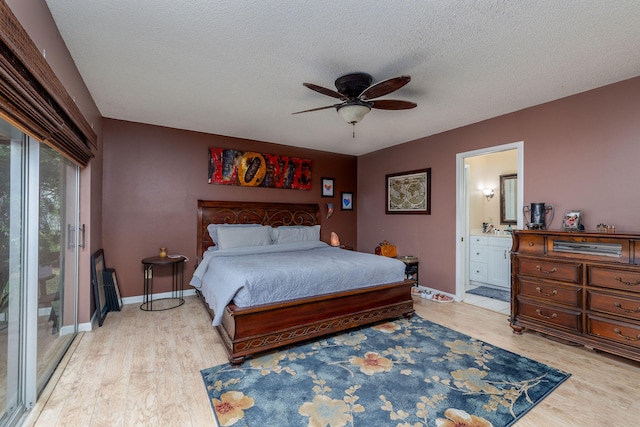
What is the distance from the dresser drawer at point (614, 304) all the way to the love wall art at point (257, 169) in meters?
4.18

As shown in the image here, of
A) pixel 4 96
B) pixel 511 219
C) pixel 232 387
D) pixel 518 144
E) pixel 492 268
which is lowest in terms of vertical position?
pixel 232 387

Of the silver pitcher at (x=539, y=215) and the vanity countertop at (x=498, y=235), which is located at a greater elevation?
the silver pitcher at (x=539, y=215)

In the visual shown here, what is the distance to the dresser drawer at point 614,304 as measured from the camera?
2432mm

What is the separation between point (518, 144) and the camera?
3.60m

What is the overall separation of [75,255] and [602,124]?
5472mm

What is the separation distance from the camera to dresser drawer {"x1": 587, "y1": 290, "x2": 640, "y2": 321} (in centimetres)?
243

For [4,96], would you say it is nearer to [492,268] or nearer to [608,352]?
[608,352]

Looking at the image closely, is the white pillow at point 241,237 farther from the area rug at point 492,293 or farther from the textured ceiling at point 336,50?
the area rug at point 492,293

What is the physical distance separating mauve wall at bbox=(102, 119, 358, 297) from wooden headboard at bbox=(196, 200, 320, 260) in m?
0.14

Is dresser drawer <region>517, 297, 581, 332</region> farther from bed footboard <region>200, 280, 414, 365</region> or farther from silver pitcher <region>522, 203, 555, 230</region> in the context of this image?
bed footboard <region>200, 280, 414, 365</region>

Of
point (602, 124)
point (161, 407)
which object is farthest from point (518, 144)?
point (161, 407)

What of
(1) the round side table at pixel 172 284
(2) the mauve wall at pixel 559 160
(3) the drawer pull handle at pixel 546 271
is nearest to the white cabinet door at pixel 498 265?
(2) the mauve wall at pixel 559 160

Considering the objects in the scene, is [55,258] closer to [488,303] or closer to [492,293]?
[488,303]

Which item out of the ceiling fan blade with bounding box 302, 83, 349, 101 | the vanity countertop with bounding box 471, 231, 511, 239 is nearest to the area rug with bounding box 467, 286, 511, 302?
the vanity countertop with bounding box 471, 231, 511, 239
